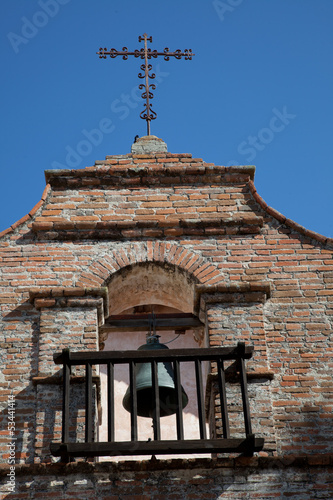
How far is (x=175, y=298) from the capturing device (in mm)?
8320

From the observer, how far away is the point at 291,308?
24.8 feet

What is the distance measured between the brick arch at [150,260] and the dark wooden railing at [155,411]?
3.93ft

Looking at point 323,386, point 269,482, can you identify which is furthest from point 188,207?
point 269,482

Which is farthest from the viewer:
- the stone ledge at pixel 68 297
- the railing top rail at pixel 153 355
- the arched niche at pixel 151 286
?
the arched niche at pixel 151 286

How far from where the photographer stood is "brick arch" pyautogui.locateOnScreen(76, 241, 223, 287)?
7.71 metres

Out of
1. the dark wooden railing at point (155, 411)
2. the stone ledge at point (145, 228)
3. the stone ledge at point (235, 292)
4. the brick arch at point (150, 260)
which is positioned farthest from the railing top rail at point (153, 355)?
the stone ledge at point (145, 228)

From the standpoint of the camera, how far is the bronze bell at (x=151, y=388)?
7234 millimetres

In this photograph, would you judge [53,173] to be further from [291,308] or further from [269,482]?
[269,482]

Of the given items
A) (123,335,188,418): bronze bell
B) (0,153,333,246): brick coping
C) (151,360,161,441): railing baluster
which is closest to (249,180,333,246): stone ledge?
(0,153,333,246): brick coping

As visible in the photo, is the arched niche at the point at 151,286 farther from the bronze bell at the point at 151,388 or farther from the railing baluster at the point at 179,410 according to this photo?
the railing baluster at the point at 179,410

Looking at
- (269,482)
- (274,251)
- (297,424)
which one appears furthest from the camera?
(274,251)

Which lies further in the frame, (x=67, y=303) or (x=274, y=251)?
(x=274, y=251)

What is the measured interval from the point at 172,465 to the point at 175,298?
224 cm

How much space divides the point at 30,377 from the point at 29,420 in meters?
0.42
